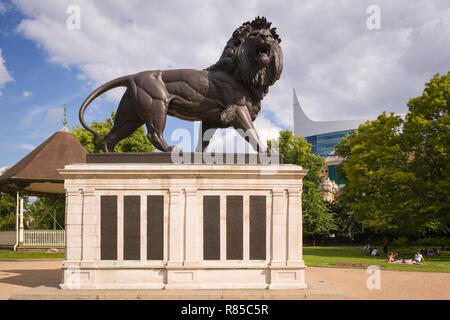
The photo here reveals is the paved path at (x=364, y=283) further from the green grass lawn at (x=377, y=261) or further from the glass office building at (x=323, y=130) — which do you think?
the glass office building at (x=323, y=130)

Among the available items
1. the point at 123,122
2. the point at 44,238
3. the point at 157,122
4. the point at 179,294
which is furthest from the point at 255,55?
the point at 44,238

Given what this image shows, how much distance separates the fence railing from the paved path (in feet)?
39.4

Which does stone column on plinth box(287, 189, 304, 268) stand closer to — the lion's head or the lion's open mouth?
the lion's head

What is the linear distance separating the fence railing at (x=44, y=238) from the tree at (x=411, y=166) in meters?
24.0

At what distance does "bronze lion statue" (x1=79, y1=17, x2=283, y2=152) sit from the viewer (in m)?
12.7

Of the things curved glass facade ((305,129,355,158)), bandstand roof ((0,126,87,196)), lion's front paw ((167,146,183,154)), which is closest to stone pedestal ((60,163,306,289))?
lion's front paw ((167,146,183,154))

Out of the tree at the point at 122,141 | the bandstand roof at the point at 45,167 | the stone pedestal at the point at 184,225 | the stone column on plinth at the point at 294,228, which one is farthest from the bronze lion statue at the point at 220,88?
the tree at the point at 122,141

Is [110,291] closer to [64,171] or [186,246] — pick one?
[186,246]

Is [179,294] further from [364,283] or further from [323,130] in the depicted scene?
[323,130]

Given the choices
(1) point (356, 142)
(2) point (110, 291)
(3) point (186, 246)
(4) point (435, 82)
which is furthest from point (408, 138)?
(2) point (110, 291)

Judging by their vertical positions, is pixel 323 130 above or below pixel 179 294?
above

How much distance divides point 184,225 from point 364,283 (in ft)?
23.8

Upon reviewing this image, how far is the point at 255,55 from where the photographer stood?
12672mm

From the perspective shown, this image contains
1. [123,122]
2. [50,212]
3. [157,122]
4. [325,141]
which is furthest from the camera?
Answer: [325,141]
